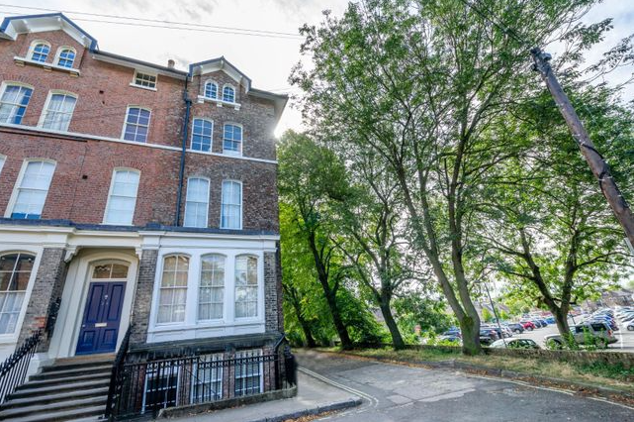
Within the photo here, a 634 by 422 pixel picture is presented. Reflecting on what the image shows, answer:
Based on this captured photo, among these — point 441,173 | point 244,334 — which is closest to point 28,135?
point 244,334

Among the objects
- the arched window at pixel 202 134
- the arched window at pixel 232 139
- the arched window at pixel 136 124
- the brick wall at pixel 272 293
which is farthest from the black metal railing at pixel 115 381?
the arched window at pixel 232 139

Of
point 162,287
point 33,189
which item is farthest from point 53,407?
point 33,189

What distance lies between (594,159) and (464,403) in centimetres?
600

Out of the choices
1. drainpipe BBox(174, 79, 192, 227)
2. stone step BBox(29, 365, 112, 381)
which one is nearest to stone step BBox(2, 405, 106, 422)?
stone step BBox(29, 365, 112, 381)

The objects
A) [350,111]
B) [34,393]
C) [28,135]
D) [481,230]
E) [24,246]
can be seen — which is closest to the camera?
[34,393]

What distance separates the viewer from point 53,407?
6883 millimetres

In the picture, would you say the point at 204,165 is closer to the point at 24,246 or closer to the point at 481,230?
the point at 24,246

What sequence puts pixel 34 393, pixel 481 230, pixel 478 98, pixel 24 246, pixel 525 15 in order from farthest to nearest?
pixel 481 230
pixel 478 98
pixel 525 15
pixel 24 246
pixel 34 393

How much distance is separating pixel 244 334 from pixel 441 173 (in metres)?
11.8

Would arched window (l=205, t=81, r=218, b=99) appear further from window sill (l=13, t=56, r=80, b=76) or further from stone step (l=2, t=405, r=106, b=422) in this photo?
stone step (l=2, t=405, r=106, b=422)

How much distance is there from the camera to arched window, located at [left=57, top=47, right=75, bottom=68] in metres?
12.3

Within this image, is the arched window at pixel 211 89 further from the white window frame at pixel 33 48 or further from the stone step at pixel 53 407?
the stone step at pixel 53 407

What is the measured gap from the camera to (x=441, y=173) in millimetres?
13969

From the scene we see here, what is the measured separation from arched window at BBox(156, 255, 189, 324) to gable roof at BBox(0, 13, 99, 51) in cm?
1102
